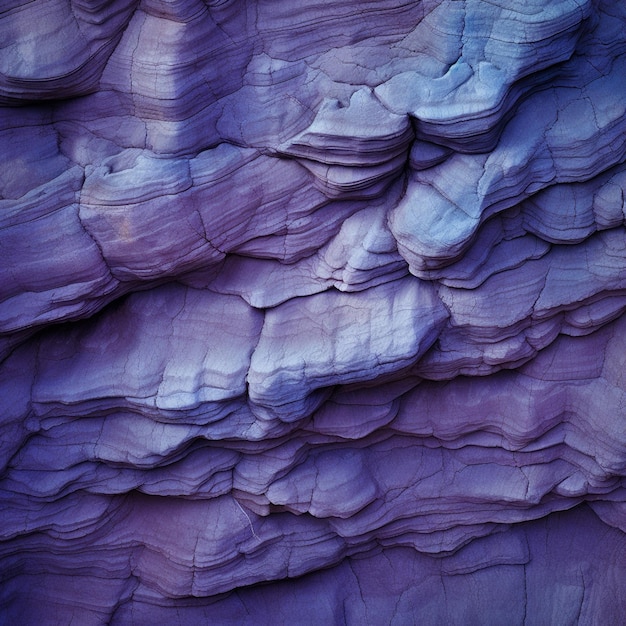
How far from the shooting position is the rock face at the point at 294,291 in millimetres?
3412

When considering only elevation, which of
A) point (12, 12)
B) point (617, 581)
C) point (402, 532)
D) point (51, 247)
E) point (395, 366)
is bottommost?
point (617, 581)

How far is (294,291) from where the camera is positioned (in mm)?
3684

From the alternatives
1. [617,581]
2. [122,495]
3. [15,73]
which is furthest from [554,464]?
[15,73]

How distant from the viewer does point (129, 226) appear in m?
3.45

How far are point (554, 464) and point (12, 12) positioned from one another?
310cm

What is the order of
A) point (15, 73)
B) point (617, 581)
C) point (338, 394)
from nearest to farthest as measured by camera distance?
point (15, 73), point (338, 394), point (617, 581)

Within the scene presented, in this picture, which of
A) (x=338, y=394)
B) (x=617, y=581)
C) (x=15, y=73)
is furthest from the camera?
(x=617, y=581)

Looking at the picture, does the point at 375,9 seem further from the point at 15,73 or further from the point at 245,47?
the point at 15,73

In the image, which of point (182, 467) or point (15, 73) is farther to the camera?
point (182, 467)

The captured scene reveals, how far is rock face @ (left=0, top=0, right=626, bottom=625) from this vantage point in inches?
134

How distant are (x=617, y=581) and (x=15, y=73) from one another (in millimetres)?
3560

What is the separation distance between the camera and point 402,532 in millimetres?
4211

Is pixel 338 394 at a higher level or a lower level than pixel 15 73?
lower

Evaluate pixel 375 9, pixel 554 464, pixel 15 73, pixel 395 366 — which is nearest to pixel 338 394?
pixel 395 366
